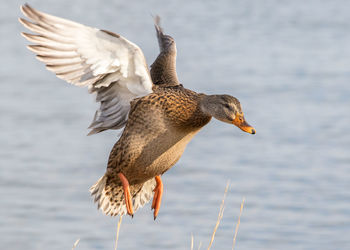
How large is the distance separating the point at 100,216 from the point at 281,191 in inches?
68.1

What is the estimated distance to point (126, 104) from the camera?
5414 millimetres

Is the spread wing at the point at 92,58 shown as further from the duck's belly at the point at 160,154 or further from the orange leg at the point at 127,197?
the orange leg at the point at 127,197

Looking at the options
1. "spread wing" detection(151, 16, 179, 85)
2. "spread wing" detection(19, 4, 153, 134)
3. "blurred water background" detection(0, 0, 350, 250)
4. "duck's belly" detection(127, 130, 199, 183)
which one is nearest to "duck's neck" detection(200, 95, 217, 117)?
"duck's belly" detection(127, 130, 199, 183)

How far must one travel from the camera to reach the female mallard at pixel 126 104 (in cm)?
491

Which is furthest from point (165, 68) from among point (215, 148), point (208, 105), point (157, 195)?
point (215, 148)

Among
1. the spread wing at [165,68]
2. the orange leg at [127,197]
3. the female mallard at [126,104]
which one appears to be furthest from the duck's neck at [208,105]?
the spread wing at [165,68]

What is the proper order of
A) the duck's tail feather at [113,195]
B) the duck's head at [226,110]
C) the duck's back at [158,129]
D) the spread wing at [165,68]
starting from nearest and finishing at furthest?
the duck's head at [226,110], the duck's back at [158,129], the duck's tail feather at [113,195], the spread wing at [165,68]

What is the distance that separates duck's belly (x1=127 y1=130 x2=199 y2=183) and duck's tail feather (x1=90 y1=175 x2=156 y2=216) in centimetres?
34

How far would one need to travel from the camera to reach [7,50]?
12500 mm

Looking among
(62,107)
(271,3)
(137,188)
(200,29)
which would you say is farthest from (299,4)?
(137,188)

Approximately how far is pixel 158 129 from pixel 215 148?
4199mm

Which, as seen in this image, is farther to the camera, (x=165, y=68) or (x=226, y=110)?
(x=165, y=68)

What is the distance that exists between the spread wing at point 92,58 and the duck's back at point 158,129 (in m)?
0.13

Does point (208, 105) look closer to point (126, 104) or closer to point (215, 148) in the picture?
point (126, 104)
